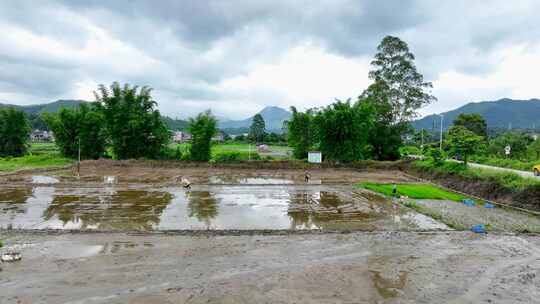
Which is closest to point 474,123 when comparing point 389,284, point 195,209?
point 195,209

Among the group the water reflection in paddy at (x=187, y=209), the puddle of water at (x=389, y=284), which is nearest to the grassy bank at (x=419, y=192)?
the water reflection in paddy at (x=187, y=209)

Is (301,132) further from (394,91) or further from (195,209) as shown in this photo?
(195,209)

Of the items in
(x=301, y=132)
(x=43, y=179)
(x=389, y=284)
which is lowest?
(x=389, y=284)

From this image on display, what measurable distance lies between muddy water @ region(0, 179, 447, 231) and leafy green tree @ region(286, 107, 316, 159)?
48.7ft

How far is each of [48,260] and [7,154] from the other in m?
44.7

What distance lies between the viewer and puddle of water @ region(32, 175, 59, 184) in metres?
21.1

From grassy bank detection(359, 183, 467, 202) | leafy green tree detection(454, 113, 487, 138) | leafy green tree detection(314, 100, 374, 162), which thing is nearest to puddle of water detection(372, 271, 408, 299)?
grassy bank detection(359, 183, 467, 202)

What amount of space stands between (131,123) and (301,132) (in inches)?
704

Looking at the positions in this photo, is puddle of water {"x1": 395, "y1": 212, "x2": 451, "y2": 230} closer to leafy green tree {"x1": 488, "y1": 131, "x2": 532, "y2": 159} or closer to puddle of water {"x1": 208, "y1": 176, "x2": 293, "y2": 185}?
puddle of water {"x1": 208, "y1": 176, "x2": 293, "y2": 185}

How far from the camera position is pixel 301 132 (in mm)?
34781

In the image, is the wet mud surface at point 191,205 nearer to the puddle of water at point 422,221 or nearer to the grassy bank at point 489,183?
the puddle of water at point 422,221

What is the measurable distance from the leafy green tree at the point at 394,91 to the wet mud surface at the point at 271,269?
2322 cm

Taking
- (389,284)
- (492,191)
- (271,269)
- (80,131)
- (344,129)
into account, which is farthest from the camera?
(80,131)

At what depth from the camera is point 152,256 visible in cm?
877
